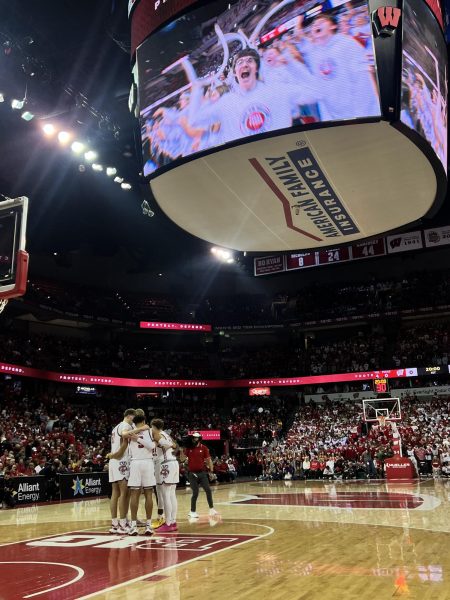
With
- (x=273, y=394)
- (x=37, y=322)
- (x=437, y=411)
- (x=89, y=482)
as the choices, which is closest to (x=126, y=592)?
(x=89, y=482)

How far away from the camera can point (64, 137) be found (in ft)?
52.0

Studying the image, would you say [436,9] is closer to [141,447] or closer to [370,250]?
[141,447]

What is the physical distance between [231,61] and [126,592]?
807 centimetres

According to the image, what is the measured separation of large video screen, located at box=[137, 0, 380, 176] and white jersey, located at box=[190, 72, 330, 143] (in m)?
0.02

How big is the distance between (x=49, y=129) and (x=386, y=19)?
1012 cm

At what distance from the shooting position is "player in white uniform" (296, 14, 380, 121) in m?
8.55

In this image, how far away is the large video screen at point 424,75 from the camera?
884 cm

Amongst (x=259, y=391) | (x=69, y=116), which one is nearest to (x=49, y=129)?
(x=69, y=116)

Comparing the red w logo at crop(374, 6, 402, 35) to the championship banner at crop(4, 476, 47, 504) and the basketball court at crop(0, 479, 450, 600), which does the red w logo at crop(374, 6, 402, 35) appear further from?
the championship banner at crop(4, 476, 47, 504)

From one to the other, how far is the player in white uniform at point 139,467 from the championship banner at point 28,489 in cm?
978

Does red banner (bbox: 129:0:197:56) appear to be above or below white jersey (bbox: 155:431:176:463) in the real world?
above

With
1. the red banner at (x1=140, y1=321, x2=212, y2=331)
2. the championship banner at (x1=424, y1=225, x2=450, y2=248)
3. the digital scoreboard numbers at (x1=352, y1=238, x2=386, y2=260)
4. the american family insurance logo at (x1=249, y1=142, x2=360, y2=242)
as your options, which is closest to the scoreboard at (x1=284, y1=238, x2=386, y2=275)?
the digital scoreboard numbers at (x1=352, y1=238, x2=386, y2=260)

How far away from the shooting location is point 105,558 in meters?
6.40

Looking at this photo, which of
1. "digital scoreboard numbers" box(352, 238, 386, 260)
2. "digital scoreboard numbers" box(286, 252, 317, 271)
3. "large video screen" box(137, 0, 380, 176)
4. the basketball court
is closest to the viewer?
the basketball court
